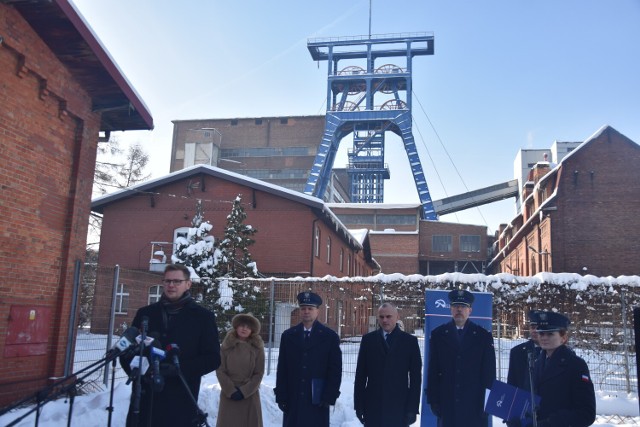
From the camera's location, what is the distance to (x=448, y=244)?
180 feet

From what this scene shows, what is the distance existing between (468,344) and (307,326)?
1.69 m

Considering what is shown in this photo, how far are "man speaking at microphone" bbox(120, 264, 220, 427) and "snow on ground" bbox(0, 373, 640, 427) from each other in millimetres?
2089

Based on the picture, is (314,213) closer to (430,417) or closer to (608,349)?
(608,349)

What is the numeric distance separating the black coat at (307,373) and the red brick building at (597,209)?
27.4 meters

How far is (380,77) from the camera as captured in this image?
56.8 meters

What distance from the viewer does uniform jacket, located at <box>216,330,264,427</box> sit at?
246 inches

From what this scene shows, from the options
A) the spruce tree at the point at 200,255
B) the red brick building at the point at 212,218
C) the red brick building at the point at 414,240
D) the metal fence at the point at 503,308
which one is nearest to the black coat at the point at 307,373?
the metal fence at the point at 503,308

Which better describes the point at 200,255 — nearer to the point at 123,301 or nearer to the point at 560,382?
the point at 123,301

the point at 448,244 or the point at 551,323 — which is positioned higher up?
the point at 448,244

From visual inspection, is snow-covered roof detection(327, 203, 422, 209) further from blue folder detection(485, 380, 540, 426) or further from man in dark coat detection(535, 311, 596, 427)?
blue folder detection(485, 380, 540, 426)

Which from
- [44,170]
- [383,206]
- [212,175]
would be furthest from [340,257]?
[44,170]

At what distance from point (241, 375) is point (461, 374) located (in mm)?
2424

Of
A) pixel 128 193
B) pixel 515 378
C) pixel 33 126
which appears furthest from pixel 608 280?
pixel 128 193

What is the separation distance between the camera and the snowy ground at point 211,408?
24.5 ft
